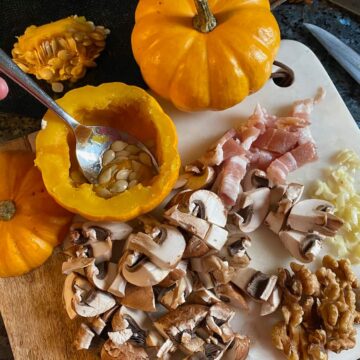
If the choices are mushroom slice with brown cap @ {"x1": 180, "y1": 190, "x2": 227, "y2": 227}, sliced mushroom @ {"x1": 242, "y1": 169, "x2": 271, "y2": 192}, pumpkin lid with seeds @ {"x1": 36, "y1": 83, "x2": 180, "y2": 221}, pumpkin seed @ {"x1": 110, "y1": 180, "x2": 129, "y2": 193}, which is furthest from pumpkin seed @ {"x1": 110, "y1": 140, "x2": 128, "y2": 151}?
sliced mushroom @ {"x1": 242, "y1": 169, "x2": 271, "y2": 192}

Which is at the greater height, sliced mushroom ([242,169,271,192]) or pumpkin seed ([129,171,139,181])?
sliced mushroom ([242,169,271,192])

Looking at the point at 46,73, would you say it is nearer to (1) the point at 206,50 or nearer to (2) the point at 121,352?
(1) the point at 206,50

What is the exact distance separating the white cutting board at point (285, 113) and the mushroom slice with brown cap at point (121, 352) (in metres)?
0.36

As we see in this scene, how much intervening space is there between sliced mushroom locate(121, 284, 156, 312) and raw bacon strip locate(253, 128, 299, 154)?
476 mm

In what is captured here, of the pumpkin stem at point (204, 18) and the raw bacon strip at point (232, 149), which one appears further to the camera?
the raw bacon strip at point (232, 149)

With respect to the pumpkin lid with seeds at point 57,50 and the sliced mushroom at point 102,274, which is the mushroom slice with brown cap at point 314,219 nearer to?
the sliced mushroom at point 102,274

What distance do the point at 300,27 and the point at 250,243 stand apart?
0.77 meters

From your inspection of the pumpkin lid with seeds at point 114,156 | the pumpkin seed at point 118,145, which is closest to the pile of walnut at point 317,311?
the pumpkin lid with seeds at point 114,156

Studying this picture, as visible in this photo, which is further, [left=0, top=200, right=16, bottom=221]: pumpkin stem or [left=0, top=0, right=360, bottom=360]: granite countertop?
[left=0, top=0, right=360, bottom=360]: granite countertop

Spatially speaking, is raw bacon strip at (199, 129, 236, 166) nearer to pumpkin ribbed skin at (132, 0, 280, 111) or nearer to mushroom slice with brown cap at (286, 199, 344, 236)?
pumpkin ribbed skin at (132, 0, 280, 111)

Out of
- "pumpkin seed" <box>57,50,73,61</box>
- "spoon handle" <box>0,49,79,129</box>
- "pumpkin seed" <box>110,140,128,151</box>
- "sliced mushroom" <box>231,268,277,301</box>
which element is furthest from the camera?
"pumpkin seed" <box>57,50,73,61</box>

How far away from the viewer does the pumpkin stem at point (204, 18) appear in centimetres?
132

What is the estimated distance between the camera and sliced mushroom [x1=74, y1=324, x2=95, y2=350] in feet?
4.40

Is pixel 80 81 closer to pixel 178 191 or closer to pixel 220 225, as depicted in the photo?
pixel 178 191
